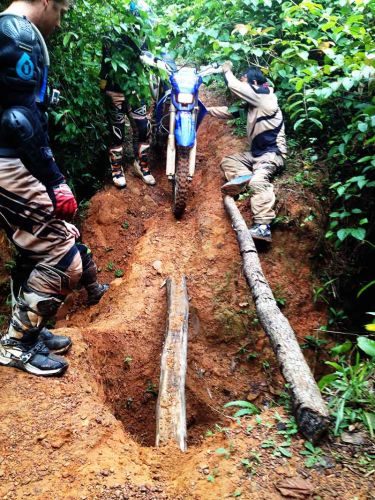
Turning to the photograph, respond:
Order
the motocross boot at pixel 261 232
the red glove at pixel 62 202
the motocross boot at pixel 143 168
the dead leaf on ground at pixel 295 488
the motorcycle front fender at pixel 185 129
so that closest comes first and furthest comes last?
the dead leaf on ground at pixel 295 488 → the red glove at pixel 62 202 → the motocross boot at pixel 261 232 → the motorcycle front fender at pixel 185 129 → the motocross boot at pixel 143 168

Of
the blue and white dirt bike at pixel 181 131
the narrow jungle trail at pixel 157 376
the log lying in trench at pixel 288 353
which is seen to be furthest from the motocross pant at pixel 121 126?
the log lying in trench at pixel 288 353

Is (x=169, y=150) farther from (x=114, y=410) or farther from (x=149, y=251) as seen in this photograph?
(x=114, y=410)

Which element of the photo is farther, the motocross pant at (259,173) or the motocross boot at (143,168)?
the motocross boot at (143,168)

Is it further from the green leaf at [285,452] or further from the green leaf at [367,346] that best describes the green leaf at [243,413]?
the green leaf at [367,346]

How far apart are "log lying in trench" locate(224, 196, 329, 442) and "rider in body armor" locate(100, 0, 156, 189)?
1875 millimetres

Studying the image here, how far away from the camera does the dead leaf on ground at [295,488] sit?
1.82 meters

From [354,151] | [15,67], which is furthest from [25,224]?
[354,151]

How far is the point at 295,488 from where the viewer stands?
1846mm

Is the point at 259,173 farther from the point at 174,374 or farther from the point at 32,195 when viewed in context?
the point at 32,195

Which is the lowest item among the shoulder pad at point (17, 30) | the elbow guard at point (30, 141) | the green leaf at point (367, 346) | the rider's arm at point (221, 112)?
the green leaf at point (367, 346)

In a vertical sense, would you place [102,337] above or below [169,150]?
below

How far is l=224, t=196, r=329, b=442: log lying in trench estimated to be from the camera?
2082 millimetres

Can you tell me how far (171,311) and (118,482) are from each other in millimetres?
1658

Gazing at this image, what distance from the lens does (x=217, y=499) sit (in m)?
1.83
